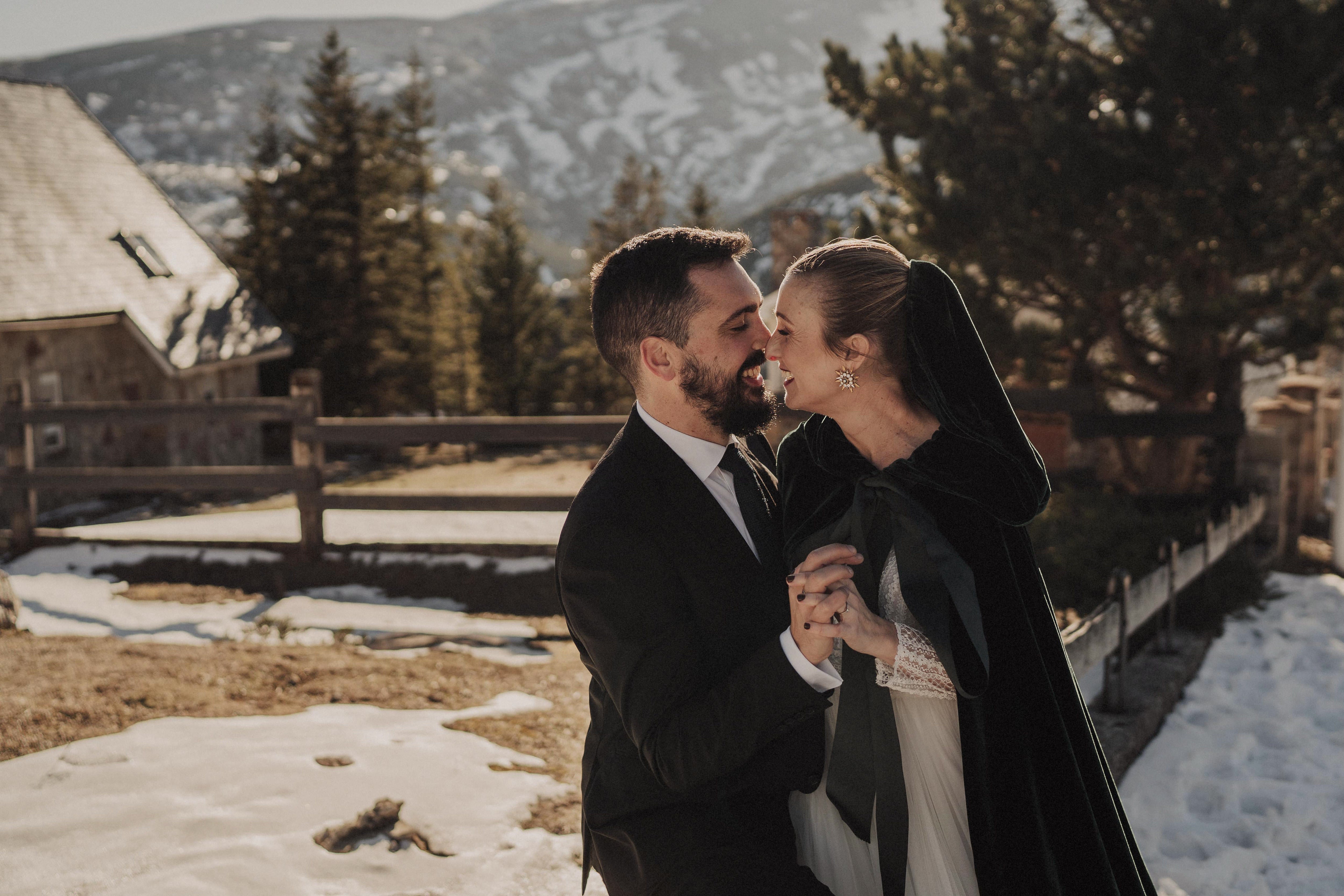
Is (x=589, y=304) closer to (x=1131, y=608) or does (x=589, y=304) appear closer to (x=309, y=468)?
(x=309, y=468)

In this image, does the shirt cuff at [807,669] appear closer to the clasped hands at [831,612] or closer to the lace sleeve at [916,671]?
the clasped hands at [831,612]

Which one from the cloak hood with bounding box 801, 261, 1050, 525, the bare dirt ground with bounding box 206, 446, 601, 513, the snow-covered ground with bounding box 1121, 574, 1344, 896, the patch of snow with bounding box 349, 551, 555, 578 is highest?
the cloak hood with bounding box 801, 261, 1050, 525

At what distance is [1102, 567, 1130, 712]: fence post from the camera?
4.69m

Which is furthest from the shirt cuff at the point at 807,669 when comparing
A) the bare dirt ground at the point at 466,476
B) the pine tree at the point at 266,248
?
the pine tree at the point at 266,248

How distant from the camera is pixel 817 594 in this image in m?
1.81

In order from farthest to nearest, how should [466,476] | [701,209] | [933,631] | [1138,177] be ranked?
[701,209] < [466,476] < [1138,177] < [933,631]

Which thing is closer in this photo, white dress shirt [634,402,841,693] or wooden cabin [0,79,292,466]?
white dress shirt [634,402,841,693]

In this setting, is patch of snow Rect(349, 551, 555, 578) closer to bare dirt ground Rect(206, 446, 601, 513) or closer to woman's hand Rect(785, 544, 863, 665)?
bare dirt ground Rect(206, 446, 601, 513)

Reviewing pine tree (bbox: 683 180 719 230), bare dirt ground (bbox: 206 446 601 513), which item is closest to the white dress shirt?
bare dirt ground (bbox: 206 446 601 513)

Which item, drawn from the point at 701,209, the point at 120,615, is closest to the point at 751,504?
the point at 120,615

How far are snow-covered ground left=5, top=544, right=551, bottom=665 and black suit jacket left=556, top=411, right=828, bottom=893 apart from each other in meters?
3.58

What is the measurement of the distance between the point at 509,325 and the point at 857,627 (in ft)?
82.6

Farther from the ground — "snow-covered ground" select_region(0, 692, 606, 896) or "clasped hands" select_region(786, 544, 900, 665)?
"clasped hands" select_region(786, 544, 900, 665)

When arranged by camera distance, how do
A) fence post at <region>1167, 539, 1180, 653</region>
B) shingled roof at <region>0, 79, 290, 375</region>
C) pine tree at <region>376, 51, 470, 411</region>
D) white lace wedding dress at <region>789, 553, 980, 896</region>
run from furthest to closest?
1. pine tree at <region>376, 51, 470, 411</region>
2. shingled roof at <region>0, 79, 290, 375</region>
3. fence post at <region>1167, 539, 1180, 653</region>
4. white lace wedding dress at <region>789, 553, 980, 896</region>
